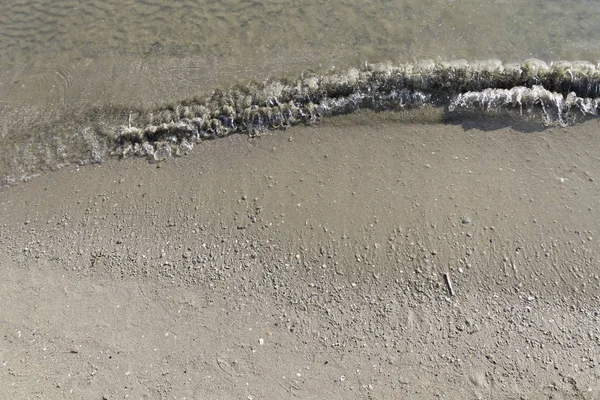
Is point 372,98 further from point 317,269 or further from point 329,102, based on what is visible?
point 317,269

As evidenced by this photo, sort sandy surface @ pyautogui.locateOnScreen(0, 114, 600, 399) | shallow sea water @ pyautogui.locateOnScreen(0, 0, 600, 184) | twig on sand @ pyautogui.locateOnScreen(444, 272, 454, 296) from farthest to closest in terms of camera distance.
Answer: shallow sea water @ pyautogui.locateOnScreen(0, 0, 600, 184) → twig on sand @ pyautogui.locateOnScreen(444, 272, 454, 296) → sandy surface @ pyautogui.locateOnScreen(0, 114, 600, 399)

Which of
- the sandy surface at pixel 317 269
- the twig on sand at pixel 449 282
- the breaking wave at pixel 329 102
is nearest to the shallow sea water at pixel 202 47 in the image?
the breaking wave at pixel 329 102

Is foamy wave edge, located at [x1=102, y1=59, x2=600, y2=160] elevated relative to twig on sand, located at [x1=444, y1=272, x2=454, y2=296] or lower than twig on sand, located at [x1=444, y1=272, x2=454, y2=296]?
elevated

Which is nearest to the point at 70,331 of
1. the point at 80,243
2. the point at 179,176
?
the point at 80,243

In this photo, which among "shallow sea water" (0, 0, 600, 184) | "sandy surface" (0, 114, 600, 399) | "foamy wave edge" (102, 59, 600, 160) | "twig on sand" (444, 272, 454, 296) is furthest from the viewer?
"shallow sea water" (0, 0, 600, 184)

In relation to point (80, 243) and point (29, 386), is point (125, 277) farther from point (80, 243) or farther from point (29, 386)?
point (29, 386)

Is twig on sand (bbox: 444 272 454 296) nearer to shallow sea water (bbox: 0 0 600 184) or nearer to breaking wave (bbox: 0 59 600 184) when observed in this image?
breaking wave (bbox: 0 59 600 184)

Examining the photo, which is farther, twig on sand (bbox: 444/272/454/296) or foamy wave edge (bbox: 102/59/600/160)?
foamy wave edge (bbox: 102/59/600/160)

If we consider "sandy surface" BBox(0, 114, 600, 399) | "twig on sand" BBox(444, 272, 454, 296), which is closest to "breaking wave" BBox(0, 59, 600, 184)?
"sandy surface" BBox(0, 114, 600, 399)
